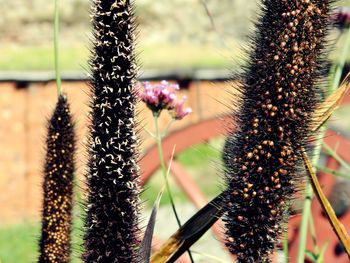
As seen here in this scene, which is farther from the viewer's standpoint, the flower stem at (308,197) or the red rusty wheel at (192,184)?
the red rusty wheel at (192,184)

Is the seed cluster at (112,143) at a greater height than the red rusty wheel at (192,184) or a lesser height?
greater

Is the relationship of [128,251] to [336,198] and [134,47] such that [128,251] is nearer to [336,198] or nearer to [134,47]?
[134,47]

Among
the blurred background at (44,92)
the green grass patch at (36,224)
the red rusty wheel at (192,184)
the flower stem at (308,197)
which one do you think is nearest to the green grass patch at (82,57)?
the blurred background at (44,92)

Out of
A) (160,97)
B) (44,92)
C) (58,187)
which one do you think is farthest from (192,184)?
(44,92)

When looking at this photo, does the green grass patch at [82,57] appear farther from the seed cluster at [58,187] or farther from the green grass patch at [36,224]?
the seed cluster at [58,187]

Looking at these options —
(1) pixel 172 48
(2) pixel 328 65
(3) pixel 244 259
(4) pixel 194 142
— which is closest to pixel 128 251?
(3) pixel 244 259

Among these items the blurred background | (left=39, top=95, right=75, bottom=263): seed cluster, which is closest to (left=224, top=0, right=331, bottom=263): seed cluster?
(left=39, top=95, right=75, bottom=263): seed cluster

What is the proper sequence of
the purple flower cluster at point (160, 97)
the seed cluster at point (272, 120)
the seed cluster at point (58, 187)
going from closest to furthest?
the seed cluster at point (272, 120), the seed cluster at point (58, 187), the purple flower cluster at point (160, 97)

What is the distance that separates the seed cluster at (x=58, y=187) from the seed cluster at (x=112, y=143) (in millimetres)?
307

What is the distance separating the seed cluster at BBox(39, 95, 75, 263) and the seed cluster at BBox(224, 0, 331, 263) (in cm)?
40

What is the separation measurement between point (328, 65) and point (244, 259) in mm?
451

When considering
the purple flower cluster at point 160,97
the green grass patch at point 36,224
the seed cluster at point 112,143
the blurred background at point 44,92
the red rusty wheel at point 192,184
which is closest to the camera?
the seed cluster at point 112,143

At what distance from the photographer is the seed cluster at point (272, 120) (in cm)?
190

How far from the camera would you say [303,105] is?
1937mm
